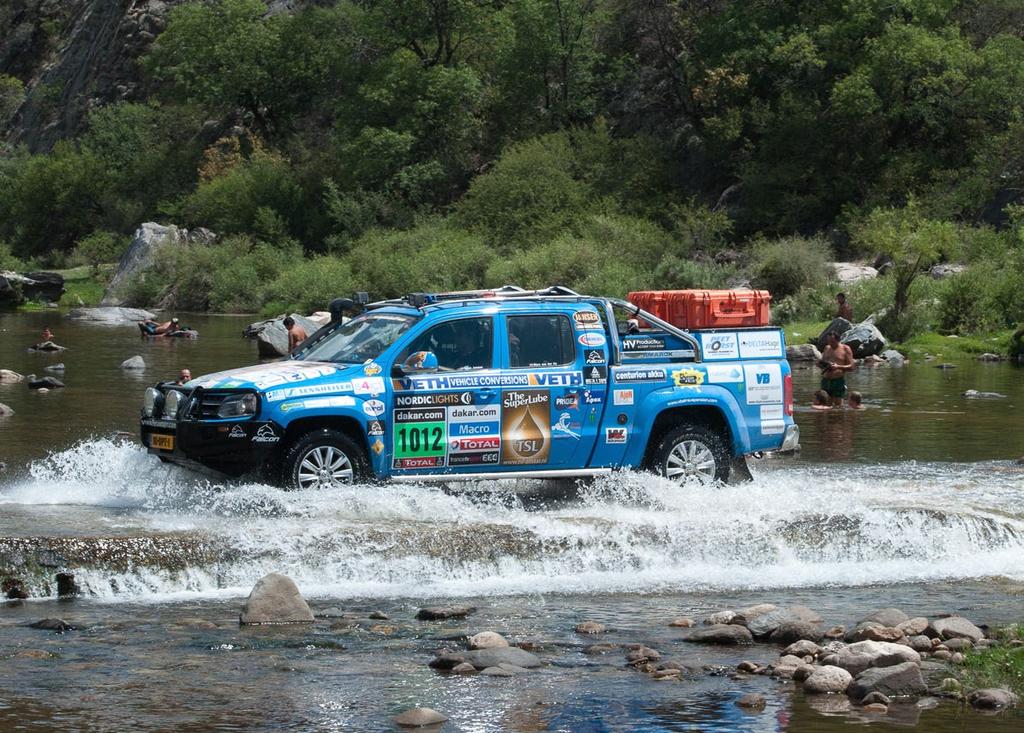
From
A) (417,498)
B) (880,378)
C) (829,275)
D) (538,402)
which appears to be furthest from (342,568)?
(829,275)

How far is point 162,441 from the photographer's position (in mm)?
13273

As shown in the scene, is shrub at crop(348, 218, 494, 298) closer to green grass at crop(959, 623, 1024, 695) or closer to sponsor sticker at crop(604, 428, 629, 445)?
sponsor sticker at crop(604, 428, 629, 445)

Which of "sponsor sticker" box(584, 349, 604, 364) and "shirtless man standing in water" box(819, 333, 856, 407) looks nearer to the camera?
"sponsor sticker" box(584, 349, 604, 364)

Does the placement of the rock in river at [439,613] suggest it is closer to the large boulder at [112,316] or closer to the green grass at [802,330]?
the green grass at [802,330]

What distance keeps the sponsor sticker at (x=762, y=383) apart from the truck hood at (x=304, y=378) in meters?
3.63

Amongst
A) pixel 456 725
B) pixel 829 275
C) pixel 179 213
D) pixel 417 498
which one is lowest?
pixel 456 725

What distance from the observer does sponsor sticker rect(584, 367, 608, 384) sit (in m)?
13.9

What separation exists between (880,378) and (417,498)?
21.0m

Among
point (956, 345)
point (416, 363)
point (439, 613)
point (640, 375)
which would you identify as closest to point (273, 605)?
point (439, 613)

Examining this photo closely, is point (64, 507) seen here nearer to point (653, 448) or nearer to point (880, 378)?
Result: point (653, 448)

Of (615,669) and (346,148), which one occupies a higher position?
(346,148)

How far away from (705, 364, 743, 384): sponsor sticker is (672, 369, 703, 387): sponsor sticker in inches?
4.9

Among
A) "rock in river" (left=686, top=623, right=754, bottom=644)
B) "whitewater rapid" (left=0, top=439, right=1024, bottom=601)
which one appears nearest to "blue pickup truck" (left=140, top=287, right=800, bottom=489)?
"whitewater rapid" (left=0, top=439, right=1024, bottom=601)

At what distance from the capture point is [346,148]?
70.0m
